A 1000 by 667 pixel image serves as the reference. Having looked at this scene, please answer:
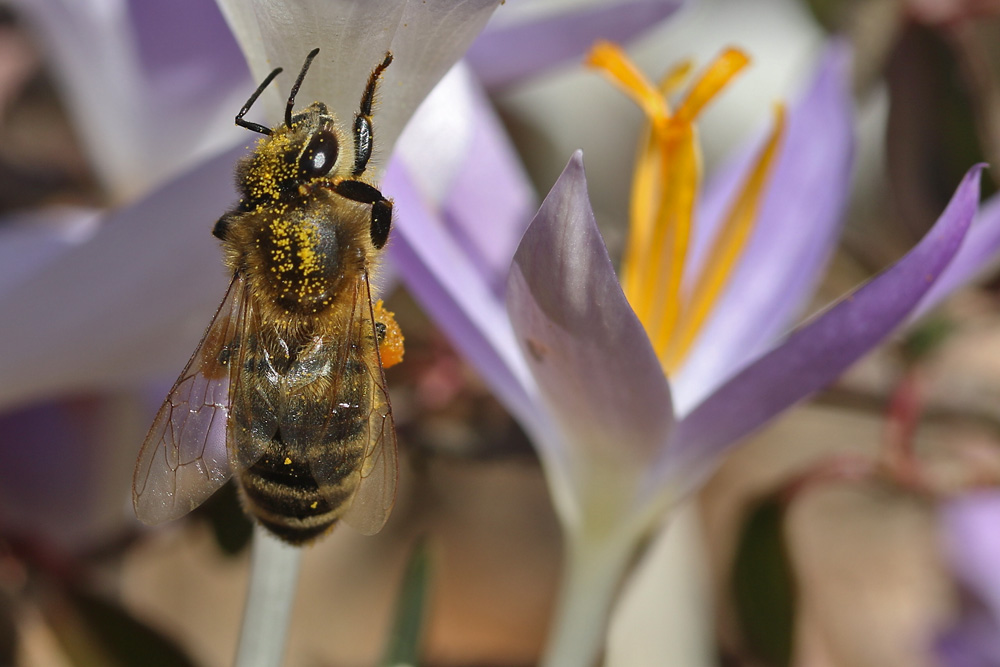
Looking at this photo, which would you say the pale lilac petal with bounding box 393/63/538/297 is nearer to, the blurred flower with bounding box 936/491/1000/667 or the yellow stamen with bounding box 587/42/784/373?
the yellow stamen with bounding box 587/42/784/373

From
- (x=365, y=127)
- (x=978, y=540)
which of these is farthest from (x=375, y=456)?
(x=978, y=540)

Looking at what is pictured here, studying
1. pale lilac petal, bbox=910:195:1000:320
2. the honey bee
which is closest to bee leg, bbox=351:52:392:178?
the honey bee

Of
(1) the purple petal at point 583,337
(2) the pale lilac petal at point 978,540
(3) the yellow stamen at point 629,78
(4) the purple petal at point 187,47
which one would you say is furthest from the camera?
(2) the pale lilac petal at point 978,540

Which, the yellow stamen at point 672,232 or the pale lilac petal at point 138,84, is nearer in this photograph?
the yellow stamen at point 672,232

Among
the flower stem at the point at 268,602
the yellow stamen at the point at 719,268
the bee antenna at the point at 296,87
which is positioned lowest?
the flower stem at the point at 268,602

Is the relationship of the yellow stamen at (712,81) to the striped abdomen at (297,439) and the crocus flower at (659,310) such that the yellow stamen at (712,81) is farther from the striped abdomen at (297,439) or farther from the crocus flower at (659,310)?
the striped abdomen at (297,439)

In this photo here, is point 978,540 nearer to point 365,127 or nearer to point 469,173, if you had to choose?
point 469,173

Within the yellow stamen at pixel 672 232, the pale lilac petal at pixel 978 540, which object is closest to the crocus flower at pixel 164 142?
the yellow stamen at pixel 672 232
